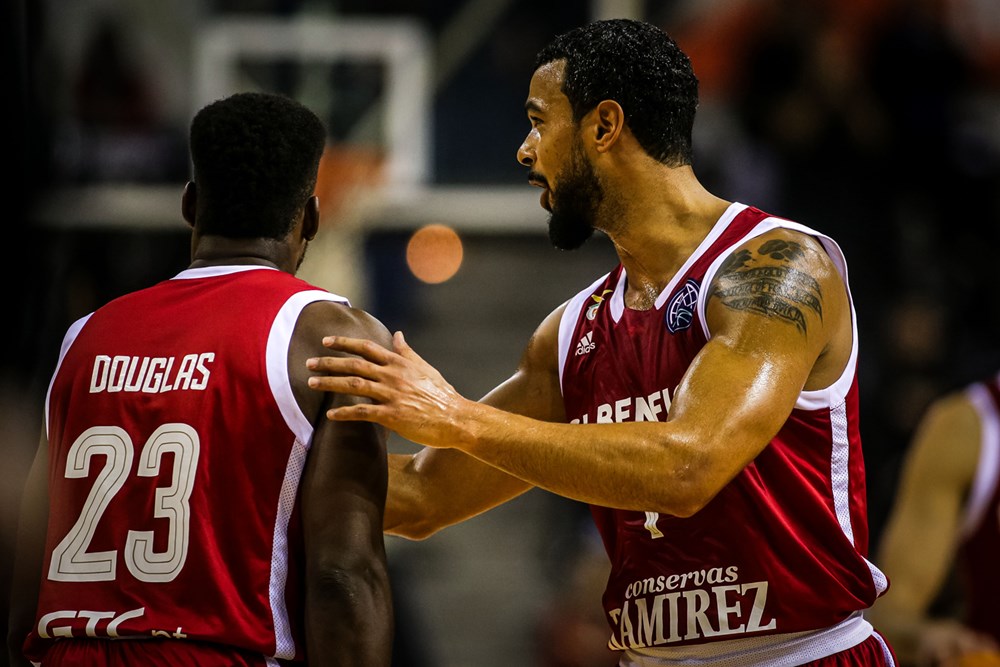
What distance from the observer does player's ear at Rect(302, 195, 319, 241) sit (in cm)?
352

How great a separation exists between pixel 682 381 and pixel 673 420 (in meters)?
0.14

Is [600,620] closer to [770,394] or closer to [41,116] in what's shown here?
[770,394]

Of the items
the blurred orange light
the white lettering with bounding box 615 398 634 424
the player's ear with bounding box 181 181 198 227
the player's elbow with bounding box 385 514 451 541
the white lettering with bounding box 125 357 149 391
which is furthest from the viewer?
the blurred orange light

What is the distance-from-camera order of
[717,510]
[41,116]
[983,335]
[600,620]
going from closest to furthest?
1. [717,510]
2. [600,620]
3. [983,335]
4. [41,116]

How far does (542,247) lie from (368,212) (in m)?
1.48

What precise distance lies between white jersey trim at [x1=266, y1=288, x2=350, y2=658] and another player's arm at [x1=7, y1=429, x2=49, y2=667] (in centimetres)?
65

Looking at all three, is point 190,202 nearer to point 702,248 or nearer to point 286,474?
point 286,474

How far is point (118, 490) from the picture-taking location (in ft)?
10.4

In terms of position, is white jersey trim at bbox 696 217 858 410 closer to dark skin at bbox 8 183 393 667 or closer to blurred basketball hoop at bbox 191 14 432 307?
dark skin at bbox 8 183 393 667

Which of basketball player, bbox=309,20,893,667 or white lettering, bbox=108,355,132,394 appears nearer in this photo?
white lettering, bbox=108,355,132,394

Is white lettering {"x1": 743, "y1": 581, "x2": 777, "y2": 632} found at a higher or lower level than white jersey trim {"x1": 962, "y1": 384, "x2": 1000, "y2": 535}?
lower

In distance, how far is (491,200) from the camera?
1179cm

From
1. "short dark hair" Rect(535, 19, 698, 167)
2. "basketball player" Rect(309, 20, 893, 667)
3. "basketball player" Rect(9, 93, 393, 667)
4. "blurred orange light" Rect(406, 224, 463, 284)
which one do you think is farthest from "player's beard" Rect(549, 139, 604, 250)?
"blurred orange light" Rect(406, 224, 463, 284)

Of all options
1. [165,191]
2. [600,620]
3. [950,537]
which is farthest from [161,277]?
[950,537]
